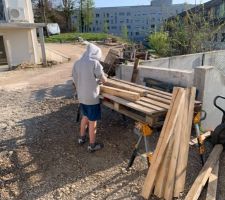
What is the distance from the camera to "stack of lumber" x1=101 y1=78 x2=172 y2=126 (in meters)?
3.69

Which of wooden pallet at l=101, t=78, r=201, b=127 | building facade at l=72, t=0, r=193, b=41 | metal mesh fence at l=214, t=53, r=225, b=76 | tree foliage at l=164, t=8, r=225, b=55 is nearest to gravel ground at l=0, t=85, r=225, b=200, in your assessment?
wooden pallet at l=101, t=78, r=201, b=127

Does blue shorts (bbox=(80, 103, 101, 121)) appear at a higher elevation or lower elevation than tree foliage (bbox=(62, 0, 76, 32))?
lower

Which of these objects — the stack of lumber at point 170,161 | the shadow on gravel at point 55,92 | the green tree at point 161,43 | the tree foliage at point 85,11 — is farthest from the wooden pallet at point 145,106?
the tree foliage at point 85,11

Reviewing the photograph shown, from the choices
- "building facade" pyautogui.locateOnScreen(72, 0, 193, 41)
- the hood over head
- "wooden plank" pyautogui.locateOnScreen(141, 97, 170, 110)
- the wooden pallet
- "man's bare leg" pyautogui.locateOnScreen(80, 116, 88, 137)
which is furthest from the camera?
"building facade" pyautogui.locateOnScreen(72, 0, 193, 41)

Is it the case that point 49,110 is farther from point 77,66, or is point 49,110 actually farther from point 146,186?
point 146,186

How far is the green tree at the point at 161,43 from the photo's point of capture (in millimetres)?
12039

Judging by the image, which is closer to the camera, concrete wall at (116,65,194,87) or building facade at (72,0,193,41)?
concrete wall at (116,65,194,87)

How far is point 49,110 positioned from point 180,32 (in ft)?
21.9

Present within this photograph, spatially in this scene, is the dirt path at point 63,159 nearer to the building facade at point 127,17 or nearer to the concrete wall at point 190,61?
the concrete wall at point 190,61

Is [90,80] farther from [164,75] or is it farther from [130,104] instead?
[164,75]

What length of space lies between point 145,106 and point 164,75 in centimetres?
176

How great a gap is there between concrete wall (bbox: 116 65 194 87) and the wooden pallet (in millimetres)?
799

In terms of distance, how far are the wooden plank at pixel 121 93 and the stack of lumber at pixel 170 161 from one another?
810 mm

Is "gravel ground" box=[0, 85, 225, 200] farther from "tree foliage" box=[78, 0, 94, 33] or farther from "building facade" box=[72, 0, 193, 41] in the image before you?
"building facade" box=[72, 0, 193, 41]
